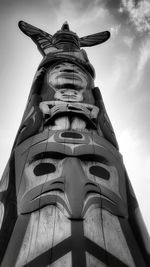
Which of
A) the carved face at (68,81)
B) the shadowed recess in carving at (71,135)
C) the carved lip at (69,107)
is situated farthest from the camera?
the carved face at (68,81)

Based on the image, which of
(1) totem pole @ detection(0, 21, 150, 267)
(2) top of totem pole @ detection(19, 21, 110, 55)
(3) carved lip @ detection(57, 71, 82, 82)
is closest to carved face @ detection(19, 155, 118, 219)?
(1) totem pole @ detection(0, 21, 150, 267)

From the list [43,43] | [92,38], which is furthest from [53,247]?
[92,38]

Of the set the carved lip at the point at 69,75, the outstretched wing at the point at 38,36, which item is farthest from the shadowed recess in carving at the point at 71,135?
the outstretched wing at the point at 38,36

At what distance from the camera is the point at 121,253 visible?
206 centimetres

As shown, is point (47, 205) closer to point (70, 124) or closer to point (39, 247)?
point (39, 247)

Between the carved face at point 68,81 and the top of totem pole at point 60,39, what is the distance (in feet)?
5.21

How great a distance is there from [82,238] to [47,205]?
0.41 metres

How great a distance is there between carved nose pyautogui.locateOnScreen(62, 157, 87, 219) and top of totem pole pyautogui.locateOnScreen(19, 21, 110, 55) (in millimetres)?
4775

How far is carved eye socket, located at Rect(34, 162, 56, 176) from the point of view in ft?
9.36

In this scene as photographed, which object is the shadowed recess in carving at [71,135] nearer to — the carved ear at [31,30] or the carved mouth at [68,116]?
the carved mouth at [68,116]

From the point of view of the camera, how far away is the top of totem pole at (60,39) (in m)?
7.42

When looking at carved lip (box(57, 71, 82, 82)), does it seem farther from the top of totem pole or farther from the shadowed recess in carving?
the shadowed recess in carving

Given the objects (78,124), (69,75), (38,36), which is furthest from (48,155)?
(38,36)

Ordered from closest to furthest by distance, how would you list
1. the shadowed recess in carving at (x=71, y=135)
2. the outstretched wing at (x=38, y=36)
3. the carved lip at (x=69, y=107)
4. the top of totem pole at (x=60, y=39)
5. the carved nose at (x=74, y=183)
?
the carved nose at (x=74, y=183), the shadowed recess in carving at (x=71, y=135), the carved lip at (x=69, y=107), the top of totem pole at (x=60, y=39), the outstretched wing at (x=38, y=36)
